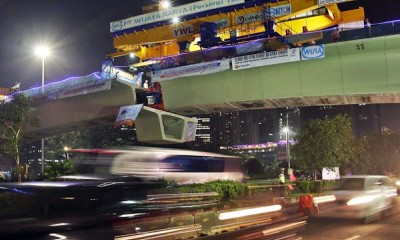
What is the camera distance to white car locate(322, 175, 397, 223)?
14.3 m

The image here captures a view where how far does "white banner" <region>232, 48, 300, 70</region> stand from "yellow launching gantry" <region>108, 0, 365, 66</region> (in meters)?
2.48

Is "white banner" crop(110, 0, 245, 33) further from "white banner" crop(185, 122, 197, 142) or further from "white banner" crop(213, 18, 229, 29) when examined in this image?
"white banner" crop(185, 122, 197, 142)

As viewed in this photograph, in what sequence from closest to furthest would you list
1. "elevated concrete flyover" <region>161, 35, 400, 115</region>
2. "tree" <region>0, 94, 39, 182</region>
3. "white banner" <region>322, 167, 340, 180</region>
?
"elevated concrete flyover" <region>161, 35, 400, 115</region>
"tree" <region>0, 94, 39, 182</region>
"white banner" <region>322, 167, 340, 180</region>

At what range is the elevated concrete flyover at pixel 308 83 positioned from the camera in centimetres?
2038

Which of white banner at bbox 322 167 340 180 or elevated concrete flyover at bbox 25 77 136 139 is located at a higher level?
elevated concrete flyover at bbox 25 77 136 139

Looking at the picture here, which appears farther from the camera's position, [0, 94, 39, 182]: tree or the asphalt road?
[0, 94, 39, 182]: tree

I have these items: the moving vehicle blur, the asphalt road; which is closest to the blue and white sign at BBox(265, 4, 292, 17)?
the moving vehicle blur

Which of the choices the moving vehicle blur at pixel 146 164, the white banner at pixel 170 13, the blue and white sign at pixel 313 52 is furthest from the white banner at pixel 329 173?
the white banner at pixel 170 13

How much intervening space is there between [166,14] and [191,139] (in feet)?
30.8

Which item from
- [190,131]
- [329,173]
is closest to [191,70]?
[190,131]

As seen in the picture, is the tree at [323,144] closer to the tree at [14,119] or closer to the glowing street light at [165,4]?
the glowing street light at [165,4]

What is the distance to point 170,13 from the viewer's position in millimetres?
27469

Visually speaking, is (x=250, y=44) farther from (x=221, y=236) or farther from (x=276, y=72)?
(x=221, y=236)

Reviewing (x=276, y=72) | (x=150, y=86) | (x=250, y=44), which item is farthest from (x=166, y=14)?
(x=276, y=72)
